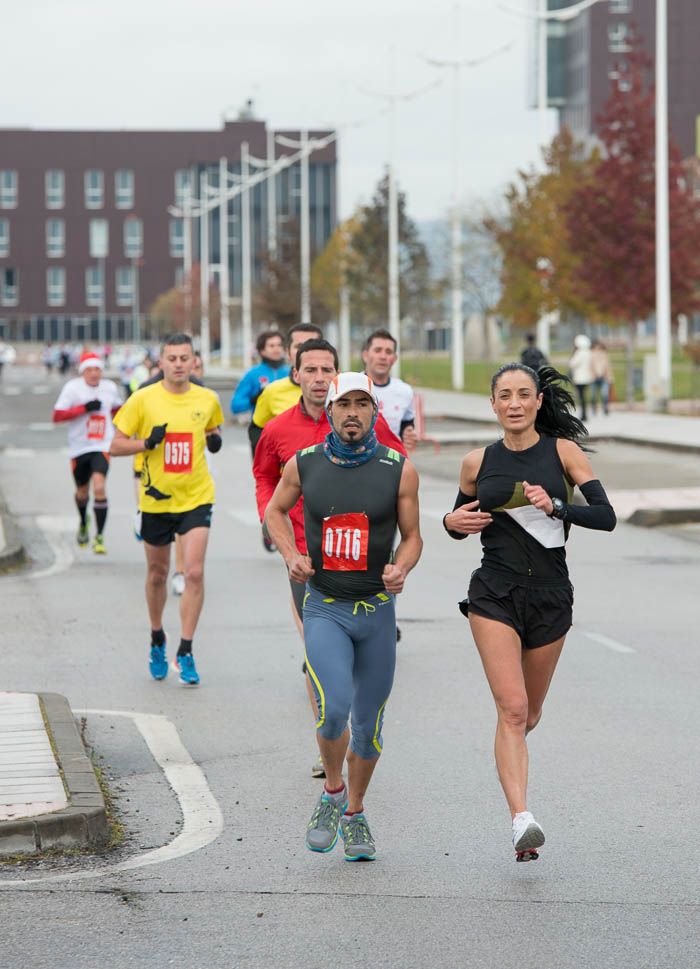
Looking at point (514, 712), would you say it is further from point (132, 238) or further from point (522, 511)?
point (132, 238)

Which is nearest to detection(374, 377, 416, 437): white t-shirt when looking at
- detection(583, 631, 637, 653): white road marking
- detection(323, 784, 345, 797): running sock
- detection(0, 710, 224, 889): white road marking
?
detection(583, 631, 637, 653): white road marking

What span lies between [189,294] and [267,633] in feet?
352

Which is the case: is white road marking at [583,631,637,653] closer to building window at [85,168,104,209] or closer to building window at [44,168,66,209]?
building window at [44,168,66,209]

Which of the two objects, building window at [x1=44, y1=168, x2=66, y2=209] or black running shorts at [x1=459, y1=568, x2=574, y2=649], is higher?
building window at [x1=44, y1=168, x2=66, y2=209]

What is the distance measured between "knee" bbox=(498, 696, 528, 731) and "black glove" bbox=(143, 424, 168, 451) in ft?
14.3

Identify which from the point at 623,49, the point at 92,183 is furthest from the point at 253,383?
the point at 92,183

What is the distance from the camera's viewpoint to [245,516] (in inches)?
837

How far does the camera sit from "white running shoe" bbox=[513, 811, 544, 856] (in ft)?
20.8

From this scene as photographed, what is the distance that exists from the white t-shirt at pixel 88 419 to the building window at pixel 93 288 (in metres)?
133

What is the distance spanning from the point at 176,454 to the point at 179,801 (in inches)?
133

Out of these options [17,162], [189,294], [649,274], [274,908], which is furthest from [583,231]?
[17,162]

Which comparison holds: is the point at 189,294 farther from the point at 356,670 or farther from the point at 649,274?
the point at 356,670

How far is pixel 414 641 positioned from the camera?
40.2 ft

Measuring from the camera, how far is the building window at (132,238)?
148875 millimetres
